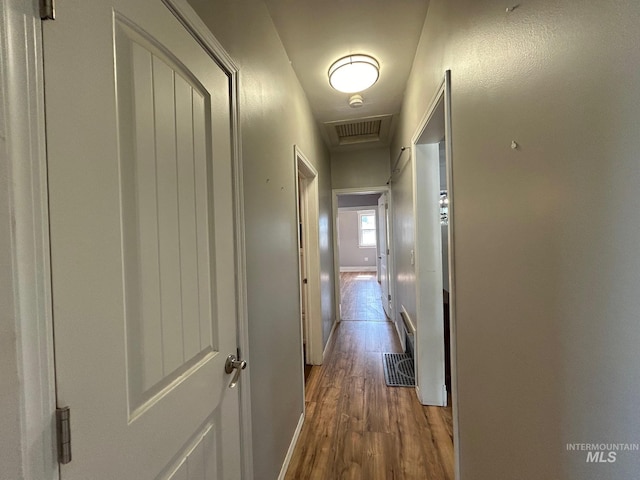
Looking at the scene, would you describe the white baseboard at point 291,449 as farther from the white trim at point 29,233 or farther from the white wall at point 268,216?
the white trim at point 29,233

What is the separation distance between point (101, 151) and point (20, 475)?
0.54 meters

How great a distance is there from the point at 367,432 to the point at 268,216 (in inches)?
63.6

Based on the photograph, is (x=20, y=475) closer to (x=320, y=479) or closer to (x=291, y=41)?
(x=320, y=479)

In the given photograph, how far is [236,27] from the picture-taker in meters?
1.12

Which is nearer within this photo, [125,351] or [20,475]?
[20,475]

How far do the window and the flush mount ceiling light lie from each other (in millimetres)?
7604

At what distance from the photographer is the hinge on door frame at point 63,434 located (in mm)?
446

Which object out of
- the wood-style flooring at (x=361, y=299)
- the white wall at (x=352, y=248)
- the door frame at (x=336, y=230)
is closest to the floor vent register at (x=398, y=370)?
the door frame at (x=336, y=230)

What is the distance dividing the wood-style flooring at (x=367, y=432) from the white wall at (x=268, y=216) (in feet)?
0.62

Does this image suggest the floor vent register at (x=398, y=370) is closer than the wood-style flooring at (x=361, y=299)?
Yes

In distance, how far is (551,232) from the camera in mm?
623

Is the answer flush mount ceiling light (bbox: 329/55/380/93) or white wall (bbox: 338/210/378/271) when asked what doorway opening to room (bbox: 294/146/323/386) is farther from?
white wall (bbox: 338/210/378/271)

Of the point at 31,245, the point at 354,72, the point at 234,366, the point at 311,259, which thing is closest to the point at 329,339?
the point at 311,259

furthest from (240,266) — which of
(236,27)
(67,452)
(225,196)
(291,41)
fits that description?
(291,41)
